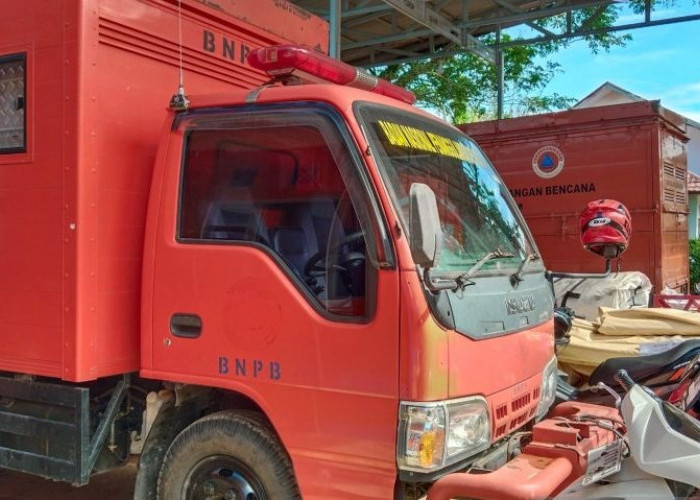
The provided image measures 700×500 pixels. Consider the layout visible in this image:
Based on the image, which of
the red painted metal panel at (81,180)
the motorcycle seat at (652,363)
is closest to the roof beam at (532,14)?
the motorcycle seat at (652,363)

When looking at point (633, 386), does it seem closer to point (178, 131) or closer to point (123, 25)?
point (178, 131)

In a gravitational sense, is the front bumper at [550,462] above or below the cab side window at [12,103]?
below

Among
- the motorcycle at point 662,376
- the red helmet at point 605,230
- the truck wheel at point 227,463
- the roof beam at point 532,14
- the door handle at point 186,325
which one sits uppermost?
the roof beam at point 532,14

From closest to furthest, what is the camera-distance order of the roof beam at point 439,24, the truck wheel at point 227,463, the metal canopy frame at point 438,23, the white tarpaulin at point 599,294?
the truck wheel at point 227,463 < the white tarpaulin at point 599,294 < the roof beam at point 439,24 < the metal canopy frame at point 438,23

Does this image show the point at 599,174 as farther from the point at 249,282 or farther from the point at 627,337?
the point at 249,282

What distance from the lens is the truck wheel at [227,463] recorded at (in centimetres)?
305

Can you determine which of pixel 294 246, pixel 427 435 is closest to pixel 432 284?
pixel 427 435

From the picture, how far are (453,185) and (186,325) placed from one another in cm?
144

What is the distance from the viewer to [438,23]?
33.0ft

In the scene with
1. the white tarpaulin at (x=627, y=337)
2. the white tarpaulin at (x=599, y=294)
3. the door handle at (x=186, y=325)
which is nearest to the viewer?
the door handle at (x=186, y=325)

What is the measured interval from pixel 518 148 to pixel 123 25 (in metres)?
5.56

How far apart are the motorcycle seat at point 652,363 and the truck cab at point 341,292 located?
0.97 m

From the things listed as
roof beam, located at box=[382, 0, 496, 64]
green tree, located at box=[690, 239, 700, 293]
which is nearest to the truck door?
roof beam, located at box=[382, 0, 496, 64]

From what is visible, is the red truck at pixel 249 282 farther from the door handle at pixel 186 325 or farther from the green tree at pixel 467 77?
the green tree at pixel 467 77
